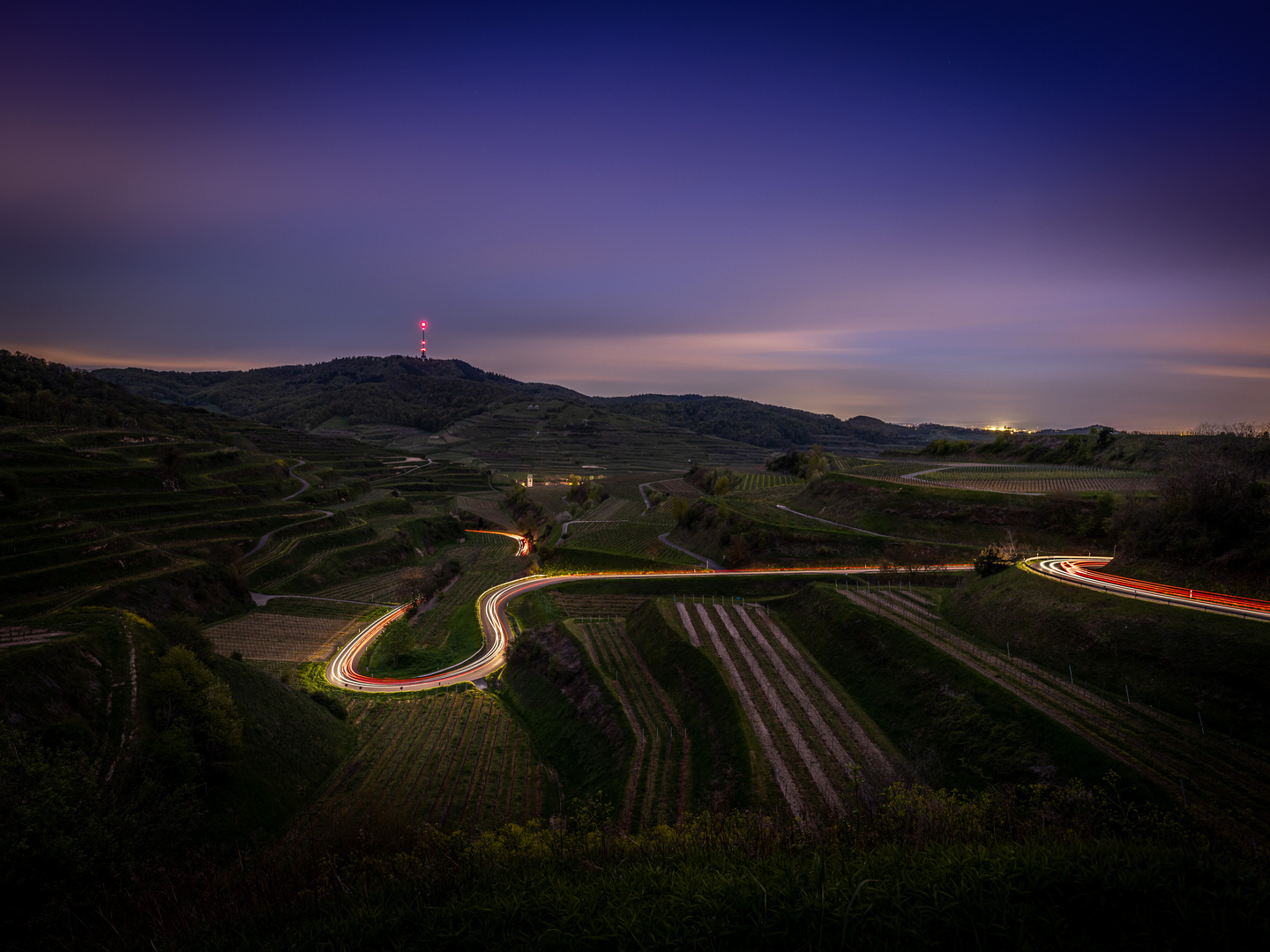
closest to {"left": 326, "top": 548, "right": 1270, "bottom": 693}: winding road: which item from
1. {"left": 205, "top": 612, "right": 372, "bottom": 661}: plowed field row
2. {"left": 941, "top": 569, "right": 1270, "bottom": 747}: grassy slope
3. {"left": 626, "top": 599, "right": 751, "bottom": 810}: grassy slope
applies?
{"left": 941, "top": 569, "right": 1270, "bottom": 747}: grassy slope

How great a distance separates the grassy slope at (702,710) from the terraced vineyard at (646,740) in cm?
70

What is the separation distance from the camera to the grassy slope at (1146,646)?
23578 mm

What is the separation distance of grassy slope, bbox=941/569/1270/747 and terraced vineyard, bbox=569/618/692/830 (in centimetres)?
2267

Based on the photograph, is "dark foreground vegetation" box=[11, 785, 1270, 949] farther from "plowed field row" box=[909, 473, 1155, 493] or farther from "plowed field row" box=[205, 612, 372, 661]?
"plowed field row" box=[909, 473, 1155, 493]

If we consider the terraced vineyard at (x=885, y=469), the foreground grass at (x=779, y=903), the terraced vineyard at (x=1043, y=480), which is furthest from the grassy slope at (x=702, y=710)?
the terraced vineyard at (x=885, y=469)

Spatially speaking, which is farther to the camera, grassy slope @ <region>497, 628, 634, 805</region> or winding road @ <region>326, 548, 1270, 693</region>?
grassy slope @ <region>497, 628, 634, 805</region>

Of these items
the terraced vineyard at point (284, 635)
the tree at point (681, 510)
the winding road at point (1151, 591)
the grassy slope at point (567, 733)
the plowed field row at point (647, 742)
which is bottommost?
the terraced vineyard at point (284, 635)

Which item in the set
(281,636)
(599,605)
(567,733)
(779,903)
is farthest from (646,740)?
(281,636)

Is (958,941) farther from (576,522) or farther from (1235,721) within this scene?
(576,522)

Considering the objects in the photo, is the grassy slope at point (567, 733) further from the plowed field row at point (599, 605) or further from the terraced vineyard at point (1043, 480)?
the terraced vineyard at point (1043, 480)

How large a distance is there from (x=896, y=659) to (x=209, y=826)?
40116mm

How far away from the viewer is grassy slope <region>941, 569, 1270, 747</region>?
928 inches

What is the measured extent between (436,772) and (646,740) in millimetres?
14714

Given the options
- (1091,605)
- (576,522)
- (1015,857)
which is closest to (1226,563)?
(1091,605)
